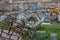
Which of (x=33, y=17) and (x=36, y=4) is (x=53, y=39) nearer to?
(x=33, y=17)

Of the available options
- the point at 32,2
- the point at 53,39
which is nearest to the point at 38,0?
the point at 32,2

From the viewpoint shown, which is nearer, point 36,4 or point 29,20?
point 29,20

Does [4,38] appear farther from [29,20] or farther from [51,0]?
[51,0]

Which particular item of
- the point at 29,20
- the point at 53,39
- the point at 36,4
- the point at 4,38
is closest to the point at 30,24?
the point at 29,20

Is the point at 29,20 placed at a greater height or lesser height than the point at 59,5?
greater

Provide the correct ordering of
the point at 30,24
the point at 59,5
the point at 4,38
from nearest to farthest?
1. the point at 4,38
2. the point at 30,24
3. the point at 59,5

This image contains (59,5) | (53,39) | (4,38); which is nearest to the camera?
(4,38)

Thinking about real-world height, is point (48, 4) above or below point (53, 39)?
below

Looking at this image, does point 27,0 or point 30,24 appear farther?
point 27,0

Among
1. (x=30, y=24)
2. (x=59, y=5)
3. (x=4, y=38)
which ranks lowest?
(x=59, y=5)

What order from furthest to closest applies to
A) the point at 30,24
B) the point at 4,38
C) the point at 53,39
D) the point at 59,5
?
the point at 59,5, the point at 30,24, the point at 53,39, the point at 4,38
